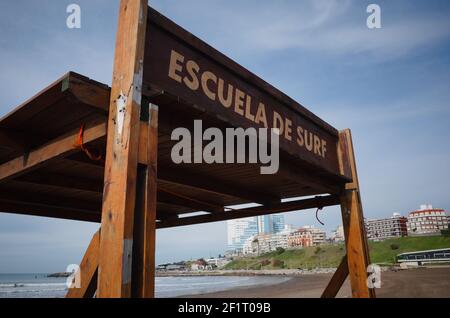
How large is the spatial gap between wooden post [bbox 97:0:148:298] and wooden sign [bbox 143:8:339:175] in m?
0.14

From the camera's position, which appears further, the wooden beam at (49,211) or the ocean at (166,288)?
the ocean at (166,288)

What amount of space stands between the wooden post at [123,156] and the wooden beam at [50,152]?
0.38 m

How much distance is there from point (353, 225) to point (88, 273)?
3.67m

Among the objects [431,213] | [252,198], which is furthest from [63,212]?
[431,213]

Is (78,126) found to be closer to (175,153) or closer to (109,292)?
(175,153)

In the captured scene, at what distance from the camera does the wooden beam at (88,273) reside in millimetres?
2404

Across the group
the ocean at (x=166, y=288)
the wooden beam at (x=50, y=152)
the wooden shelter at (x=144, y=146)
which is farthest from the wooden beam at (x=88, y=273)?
the ocean at (x=166, y=288)

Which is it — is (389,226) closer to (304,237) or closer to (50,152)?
(304,237)

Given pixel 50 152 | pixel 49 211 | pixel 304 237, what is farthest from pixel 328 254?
pixel 50 152

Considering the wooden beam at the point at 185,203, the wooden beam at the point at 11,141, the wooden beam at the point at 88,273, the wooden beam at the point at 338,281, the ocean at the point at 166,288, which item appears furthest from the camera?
the ocean at the point at 166,288

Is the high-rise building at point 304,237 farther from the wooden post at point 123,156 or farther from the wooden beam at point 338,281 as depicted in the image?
the wooden post at point 123,156

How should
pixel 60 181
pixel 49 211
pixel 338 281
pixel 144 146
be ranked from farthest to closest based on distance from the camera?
pixel 49 211 → pixel 338 281 → pixel 60 181 → pixel 144 146

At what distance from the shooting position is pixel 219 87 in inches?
123
